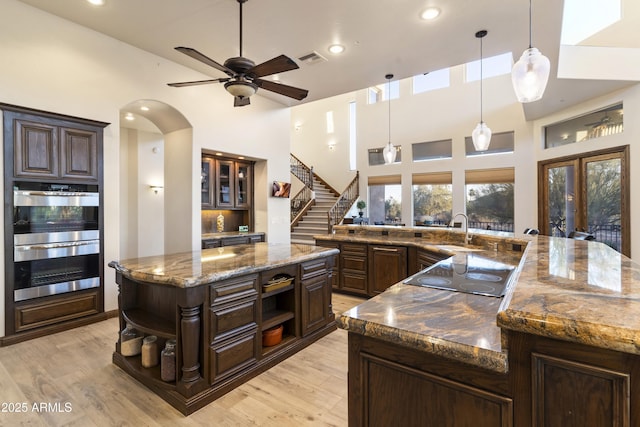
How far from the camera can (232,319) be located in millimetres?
2430

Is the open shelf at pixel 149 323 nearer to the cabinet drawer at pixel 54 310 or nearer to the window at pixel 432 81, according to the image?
the cabinet drawer at pixel 54 310

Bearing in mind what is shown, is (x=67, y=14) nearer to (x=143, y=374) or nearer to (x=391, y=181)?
(x=143, y=374)

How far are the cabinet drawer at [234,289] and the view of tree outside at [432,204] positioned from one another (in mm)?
7752

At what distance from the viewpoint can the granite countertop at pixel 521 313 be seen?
0.84m

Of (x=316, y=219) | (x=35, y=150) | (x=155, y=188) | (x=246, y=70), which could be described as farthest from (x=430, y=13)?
(x=316, y=219)

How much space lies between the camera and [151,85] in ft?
14.5

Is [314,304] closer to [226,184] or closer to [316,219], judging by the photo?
[226,184]

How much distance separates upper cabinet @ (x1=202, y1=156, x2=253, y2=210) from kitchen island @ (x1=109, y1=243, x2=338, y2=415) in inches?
109

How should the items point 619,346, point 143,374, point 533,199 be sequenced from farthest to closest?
point 533,199, point 143,374, point 619,346

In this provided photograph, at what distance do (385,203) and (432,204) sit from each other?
1576 mm

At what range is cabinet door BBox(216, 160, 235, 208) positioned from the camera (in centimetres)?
589

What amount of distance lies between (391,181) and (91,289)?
856cm

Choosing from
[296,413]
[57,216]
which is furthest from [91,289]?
[296,413]

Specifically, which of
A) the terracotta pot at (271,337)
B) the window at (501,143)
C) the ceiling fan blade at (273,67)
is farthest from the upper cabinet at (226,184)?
the window at (501,143)
